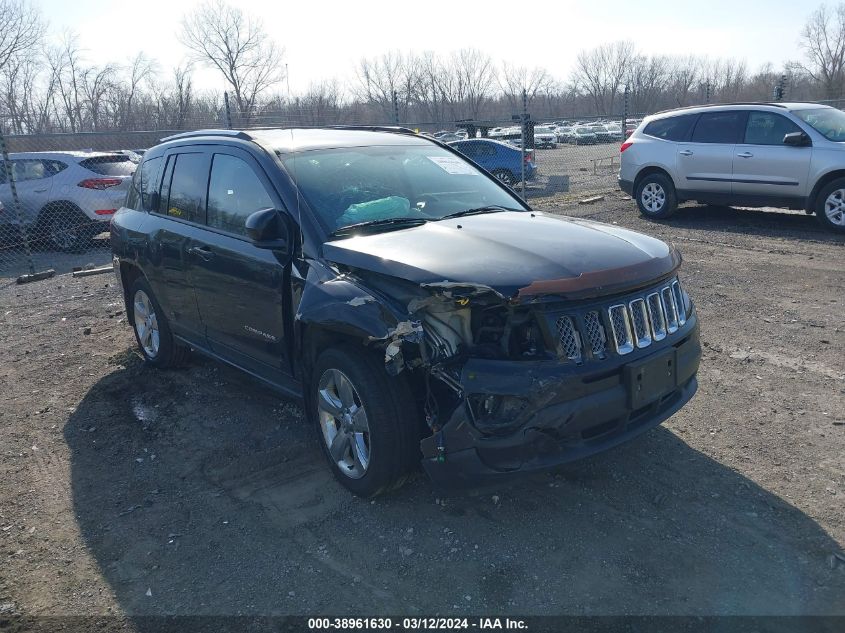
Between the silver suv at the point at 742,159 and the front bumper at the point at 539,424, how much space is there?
8.33 m

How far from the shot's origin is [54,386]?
5.61 metres

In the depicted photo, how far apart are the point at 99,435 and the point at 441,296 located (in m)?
3.00

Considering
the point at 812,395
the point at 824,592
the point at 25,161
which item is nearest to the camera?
the point at 824,592

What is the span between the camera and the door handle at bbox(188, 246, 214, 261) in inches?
175

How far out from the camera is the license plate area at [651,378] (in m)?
3.06

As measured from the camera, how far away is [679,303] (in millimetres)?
3598

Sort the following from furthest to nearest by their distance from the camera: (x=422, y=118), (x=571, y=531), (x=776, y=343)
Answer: (x=422, y=118)
(x=776, y=343)
(x=571, y=531)

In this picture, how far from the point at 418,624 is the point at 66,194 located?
11.4 metres

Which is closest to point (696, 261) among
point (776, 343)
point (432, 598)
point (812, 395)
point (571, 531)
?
point (776, 343)

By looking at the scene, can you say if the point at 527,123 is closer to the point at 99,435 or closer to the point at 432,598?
the point at 99,435

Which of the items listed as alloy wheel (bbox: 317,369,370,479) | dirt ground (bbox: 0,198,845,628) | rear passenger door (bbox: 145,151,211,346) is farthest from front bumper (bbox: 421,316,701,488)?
rear passenger door (bbox: 145,151,211,346)

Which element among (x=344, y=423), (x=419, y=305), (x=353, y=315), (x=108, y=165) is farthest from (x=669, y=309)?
(x=108, y=165)

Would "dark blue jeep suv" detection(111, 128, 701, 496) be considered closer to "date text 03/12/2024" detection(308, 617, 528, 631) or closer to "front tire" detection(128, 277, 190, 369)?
"date text 03/12/2024" detection(308, 617, 528, 631)

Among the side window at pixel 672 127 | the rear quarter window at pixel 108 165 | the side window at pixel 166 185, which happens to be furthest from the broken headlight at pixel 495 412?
the rear quarter window at pixel 108 165
